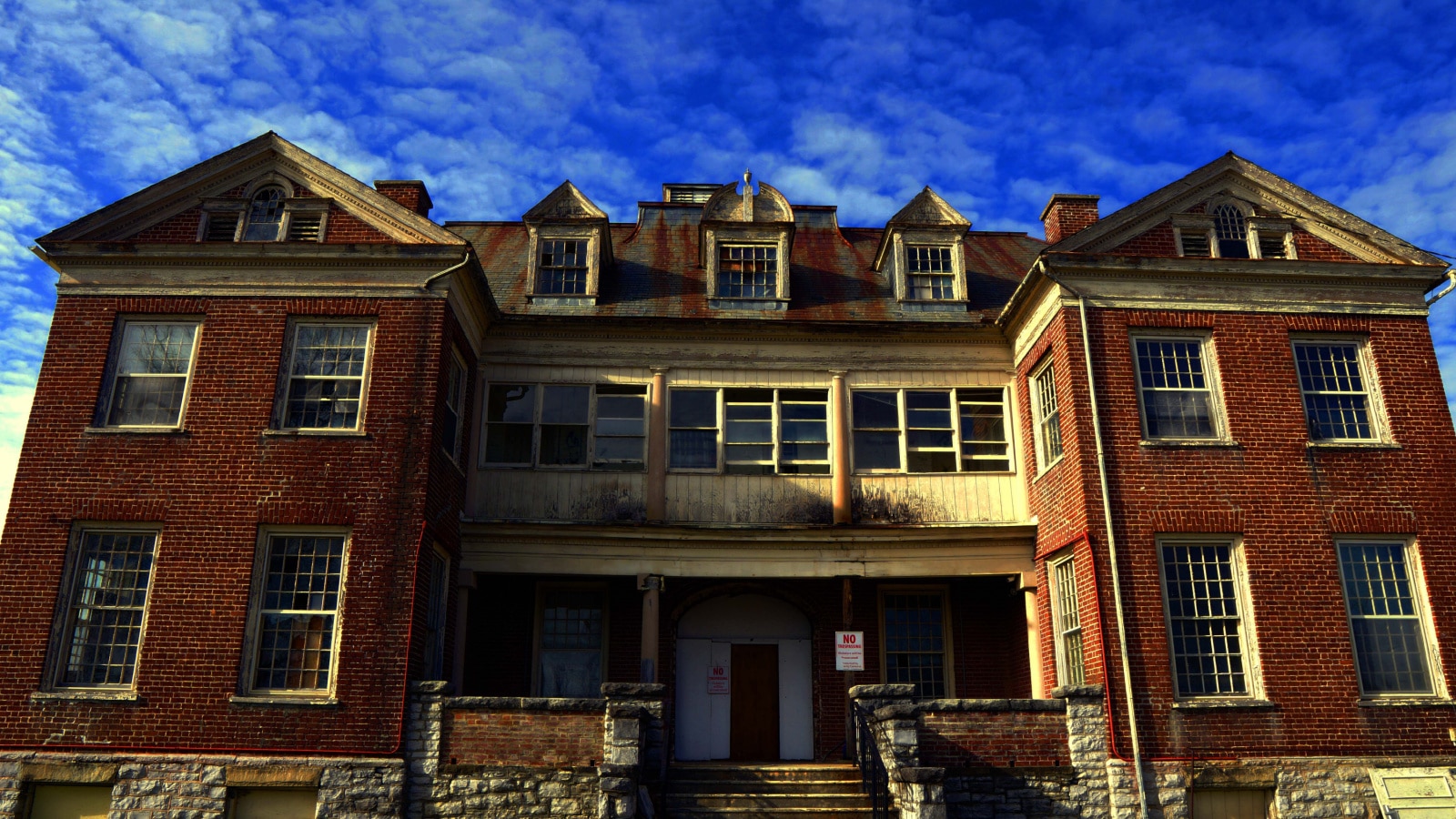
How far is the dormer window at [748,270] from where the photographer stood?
58.7 feet

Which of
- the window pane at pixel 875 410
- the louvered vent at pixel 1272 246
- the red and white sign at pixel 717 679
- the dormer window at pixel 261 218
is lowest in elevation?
the red and white sign at pixel 717 679

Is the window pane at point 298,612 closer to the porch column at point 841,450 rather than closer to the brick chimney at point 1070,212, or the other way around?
the porch column at point 841,450

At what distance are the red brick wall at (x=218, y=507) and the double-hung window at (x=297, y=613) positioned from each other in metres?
0.23

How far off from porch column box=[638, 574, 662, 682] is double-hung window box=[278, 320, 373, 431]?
4.89m

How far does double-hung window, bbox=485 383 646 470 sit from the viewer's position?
16.5 m

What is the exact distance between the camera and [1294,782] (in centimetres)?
1255

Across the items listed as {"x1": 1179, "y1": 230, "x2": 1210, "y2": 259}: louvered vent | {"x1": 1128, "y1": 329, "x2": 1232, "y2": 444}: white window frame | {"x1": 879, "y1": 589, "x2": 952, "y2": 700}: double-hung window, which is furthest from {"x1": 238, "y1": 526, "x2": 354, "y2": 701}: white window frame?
{"x1": 1179, "y1": 230, "x2": 1210, "y2": 259}: louvered vent

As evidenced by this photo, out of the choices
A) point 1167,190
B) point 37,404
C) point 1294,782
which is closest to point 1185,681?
point 1294,782

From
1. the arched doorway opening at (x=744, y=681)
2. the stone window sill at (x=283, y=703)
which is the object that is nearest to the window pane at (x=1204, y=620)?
the arched doorway opening at (x=744, y=681)

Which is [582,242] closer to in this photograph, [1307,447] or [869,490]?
[869,490]

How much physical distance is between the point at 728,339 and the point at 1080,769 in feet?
27.7

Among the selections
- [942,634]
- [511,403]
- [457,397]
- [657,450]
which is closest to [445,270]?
[457,397]

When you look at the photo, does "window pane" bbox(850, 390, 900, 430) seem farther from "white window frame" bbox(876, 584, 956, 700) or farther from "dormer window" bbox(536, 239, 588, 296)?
"dormer window" bbox(536, 239, 588, 296)

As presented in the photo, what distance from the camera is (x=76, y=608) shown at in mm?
13172
